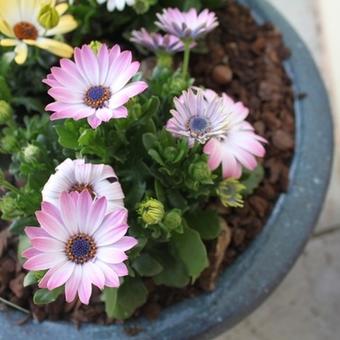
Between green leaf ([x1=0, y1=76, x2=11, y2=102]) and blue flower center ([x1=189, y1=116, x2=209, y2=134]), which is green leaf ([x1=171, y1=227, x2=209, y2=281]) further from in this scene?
green leaf ([x1=0, y1=76, x2=11, y2=102])

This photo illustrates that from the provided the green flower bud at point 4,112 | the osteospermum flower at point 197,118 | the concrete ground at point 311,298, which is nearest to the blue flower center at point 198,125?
→ the osteospermum flower at point 197,118

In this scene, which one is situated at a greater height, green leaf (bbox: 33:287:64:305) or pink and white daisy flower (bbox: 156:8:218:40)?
pink and white daisy flower (bbox: 156:8:218:40)

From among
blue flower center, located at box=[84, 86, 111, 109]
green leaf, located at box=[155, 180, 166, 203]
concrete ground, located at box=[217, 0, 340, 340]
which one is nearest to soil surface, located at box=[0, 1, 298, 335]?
green leaf, located at box=[155, 180, 166, 203]

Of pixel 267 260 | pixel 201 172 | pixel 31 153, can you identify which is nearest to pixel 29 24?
pixel 31 153

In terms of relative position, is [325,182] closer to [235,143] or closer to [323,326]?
[235,143]

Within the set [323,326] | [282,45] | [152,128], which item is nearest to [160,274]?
[152,128]

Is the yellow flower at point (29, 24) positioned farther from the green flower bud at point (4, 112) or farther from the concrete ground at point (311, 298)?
the concrete ground at point (311, 298)

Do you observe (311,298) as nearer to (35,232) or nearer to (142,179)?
(142,179)
